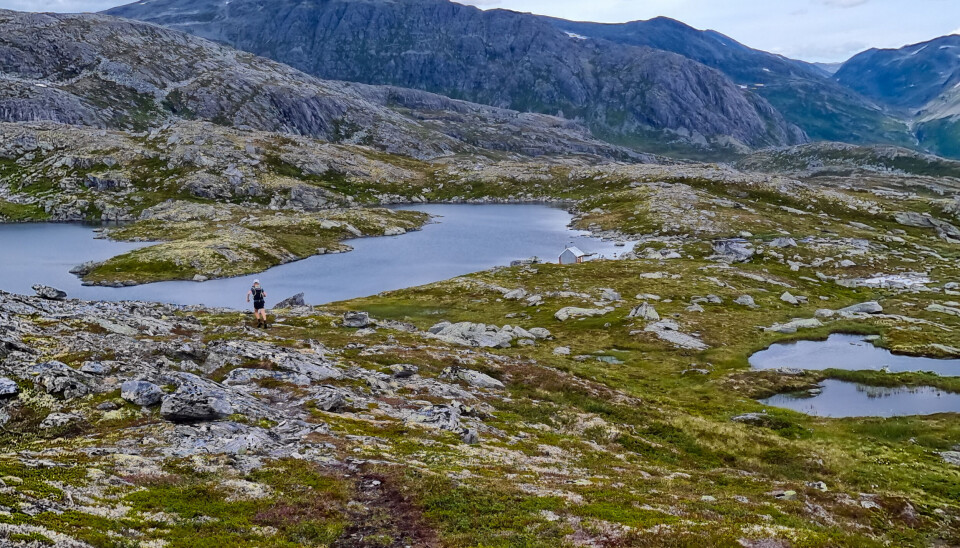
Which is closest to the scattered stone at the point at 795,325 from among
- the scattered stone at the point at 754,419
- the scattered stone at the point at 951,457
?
the scattered stone at the point at 754,419

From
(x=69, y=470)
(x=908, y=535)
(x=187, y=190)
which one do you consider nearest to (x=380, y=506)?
(x=69, y=470)

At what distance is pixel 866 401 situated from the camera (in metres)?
53.9

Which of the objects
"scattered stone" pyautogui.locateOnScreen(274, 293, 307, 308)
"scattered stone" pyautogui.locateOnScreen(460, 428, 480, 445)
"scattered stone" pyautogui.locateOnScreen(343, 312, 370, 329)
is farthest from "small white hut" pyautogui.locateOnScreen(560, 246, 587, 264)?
"scattered stone" pyautogui.locateOnScreen(460, 428, 480, 445)

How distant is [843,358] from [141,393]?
237ft

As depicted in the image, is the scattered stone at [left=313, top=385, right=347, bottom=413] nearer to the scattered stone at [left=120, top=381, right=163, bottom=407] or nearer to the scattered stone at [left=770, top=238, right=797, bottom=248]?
the scattered stone at [left=120, top=381, right=163, bottom=407]

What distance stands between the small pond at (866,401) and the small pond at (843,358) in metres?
5.78

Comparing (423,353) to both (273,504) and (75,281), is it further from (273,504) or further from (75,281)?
(75,281)

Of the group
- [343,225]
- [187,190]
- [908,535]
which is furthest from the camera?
[187,190]

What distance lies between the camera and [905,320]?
80.2 m

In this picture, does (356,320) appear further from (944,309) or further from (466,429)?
(944,309)

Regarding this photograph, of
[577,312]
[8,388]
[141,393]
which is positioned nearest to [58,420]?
[8,388]

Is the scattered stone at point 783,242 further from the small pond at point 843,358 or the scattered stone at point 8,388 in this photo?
the scattered stone at point 8,388

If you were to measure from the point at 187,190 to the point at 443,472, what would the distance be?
20457 centimetres

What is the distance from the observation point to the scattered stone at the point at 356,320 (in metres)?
68.6
